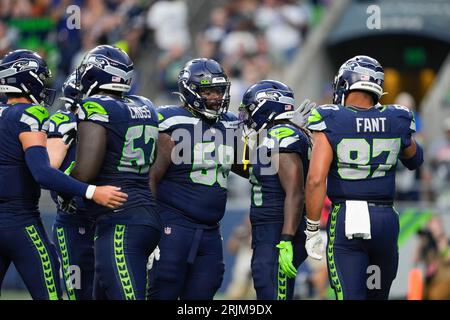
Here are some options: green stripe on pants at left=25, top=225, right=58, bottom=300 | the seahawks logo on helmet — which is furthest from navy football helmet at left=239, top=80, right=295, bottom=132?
green stripe on pants at left=25, top=225, right=58, bottom=300

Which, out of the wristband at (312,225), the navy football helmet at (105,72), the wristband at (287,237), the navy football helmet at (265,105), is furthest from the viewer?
the navy football helmet at (265,105)

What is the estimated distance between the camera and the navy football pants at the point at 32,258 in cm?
771

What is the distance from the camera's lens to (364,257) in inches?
312

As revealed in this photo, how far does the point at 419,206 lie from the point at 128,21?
6.90m

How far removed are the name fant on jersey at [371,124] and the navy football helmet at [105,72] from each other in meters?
1.69

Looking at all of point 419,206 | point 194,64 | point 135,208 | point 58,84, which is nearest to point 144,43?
point 58,84

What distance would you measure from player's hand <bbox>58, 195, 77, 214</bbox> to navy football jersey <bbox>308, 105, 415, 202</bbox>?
1.92 metres

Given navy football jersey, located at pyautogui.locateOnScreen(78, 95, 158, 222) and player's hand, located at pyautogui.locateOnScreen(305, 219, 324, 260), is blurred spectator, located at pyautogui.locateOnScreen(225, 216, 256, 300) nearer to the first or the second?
player's hand, located at pyautogui.locateOnScreen(305, 219, 324, 260)

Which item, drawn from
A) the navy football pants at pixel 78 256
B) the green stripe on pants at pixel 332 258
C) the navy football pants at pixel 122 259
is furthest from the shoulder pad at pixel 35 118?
the green stripe on pants at pixel 332 258

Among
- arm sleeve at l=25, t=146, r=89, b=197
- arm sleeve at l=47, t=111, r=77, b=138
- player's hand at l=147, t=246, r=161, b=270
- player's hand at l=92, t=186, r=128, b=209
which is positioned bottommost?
player's hand at l=147, t=246, r=161, b=270

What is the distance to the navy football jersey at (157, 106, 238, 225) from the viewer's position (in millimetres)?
8406

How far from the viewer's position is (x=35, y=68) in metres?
8.00

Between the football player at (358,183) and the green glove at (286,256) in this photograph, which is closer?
the football player at (358,183)

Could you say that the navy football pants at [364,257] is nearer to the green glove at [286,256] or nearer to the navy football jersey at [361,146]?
the navy football jersey at [361,146]
